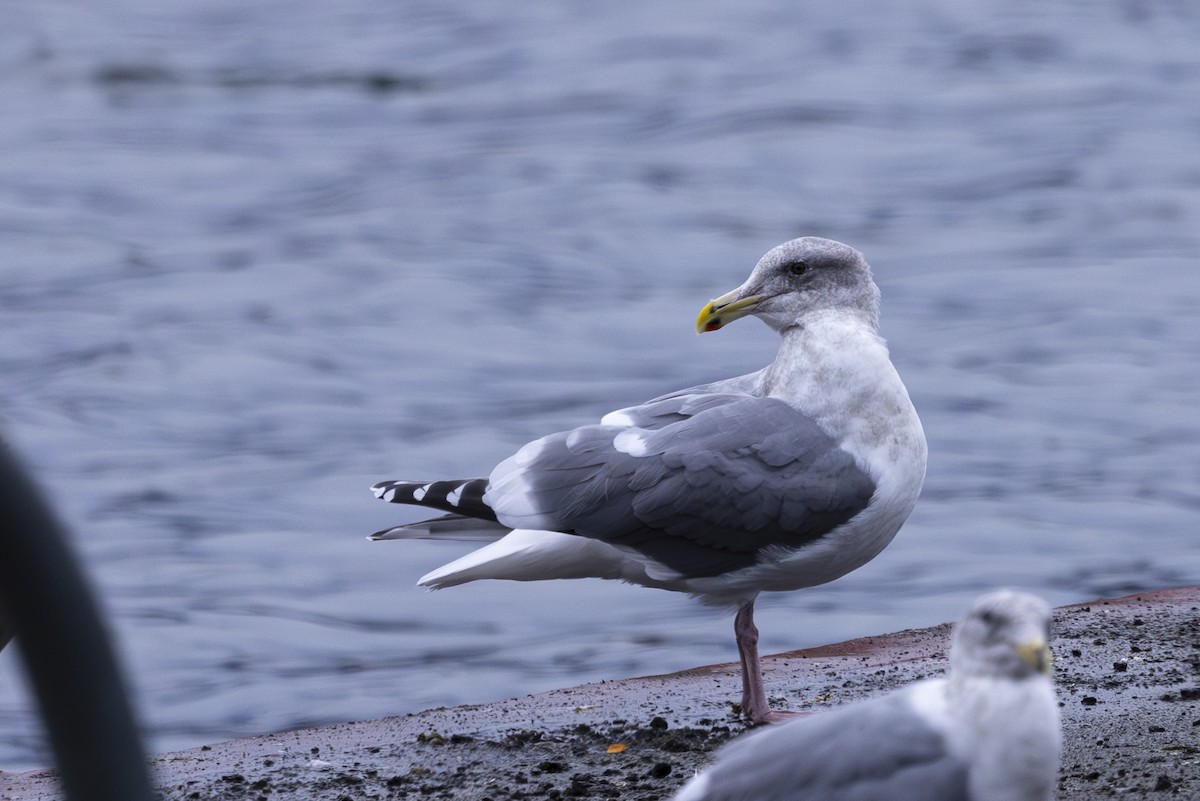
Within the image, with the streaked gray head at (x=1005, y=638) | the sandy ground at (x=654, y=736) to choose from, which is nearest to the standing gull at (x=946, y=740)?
the streaked gray head at (x=1005, y=638)

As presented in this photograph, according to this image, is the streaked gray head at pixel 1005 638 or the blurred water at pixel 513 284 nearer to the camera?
the streaked gray head at pixel 1005 638

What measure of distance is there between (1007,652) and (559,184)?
1648cm

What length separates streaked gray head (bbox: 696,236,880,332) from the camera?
5.58 m

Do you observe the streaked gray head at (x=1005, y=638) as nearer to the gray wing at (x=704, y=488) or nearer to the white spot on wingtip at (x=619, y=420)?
the gray wing at (x=704, y=488)

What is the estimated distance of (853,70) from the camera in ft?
75.9

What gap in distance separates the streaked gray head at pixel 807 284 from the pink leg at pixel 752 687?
96 centimetres

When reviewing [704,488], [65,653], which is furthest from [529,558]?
[65,653]

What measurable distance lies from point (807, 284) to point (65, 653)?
14.2 feet

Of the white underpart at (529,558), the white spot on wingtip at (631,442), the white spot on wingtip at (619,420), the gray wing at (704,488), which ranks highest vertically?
the white spot on wingtip at (619,420)

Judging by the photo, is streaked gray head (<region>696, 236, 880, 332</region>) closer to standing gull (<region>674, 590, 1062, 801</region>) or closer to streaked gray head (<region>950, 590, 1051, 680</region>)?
standing gull (<region>674, 590, 1062, 801</region>)

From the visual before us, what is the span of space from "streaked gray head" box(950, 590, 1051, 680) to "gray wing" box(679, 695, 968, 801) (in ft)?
0.53

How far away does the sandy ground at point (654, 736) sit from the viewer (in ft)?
14.8

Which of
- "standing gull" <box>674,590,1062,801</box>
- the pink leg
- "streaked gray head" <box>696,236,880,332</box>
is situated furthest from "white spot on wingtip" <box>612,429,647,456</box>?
"standing gull" <box>674,590,1062,801</box>

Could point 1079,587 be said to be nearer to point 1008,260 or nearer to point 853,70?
point 1008,260
